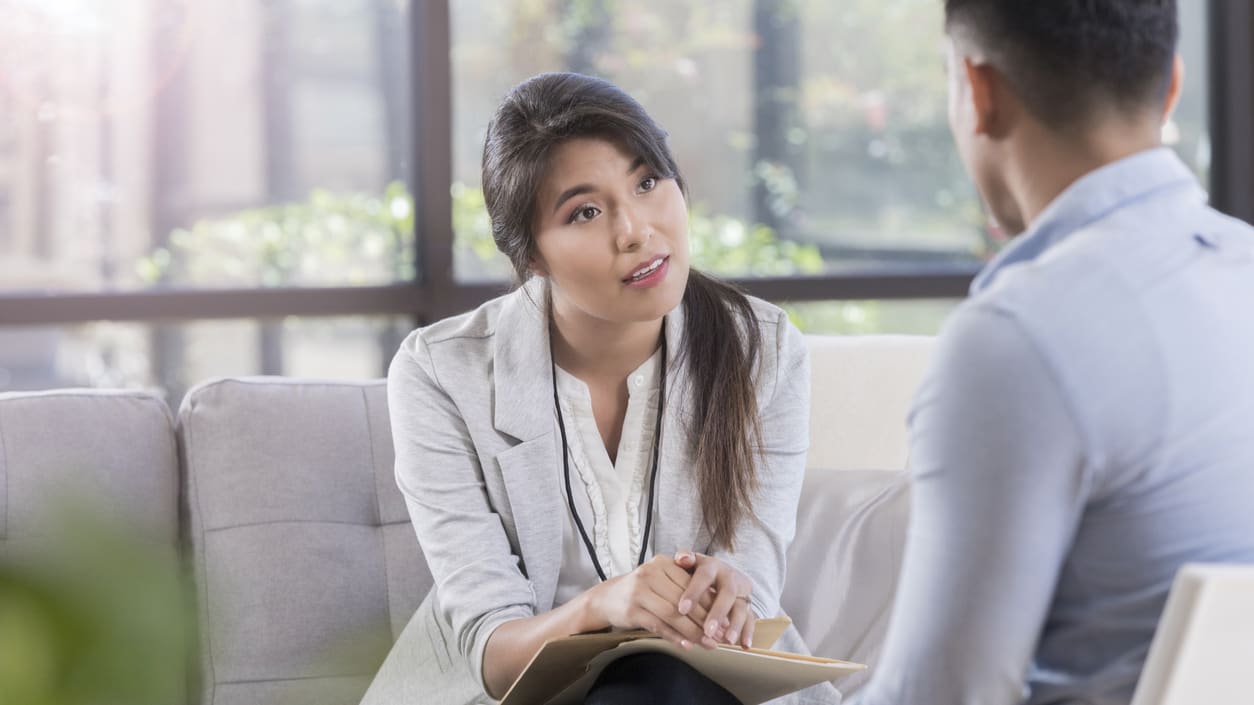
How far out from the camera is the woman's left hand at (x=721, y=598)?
4.64 feet

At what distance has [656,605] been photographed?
1413 millimetres

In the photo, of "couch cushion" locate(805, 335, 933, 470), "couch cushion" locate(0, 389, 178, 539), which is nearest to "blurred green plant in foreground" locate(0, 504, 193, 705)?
"couch cushion" locate(0, 389, 178, 539)

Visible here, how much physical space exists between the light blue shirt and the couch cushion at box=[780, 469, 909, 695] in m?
0.97

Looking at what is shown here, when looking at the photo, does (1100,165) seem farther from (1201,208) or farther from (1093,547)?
(1093,547)

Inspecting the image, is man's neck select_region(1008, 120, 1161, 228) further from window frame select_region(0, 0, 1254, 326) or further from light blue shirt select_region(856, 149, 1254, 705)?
window frame select_region(0, 0, 1254, 326)

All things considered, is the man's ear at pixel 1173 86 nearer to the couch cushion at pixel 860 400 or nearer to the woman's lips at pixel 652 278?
the woman's lips at pixel 652 278

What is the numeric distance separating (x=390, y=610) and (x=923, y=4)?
2.15 m

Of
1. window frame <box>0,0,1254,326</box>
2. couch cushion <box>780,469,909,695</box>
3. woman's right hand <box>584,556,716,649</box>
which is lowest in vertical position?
couch cushion <box>780,469,909,695</box>

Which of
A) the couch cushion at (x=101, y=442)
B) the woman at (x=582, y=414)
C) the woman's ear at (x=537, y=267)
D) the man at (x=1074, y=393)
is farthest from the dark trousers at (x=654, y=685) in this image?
the couch cushion at (x=101, y=442)

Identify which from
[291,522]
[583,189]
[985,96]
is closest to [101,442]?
[291,522]

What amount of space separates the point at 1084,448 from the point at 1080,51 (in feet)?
0.97

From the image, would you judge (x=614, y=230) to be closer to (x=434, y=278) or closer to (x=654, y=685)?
(x=654, y=685)

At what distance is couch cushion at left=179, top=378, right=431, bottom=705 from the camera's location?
201 centimetres

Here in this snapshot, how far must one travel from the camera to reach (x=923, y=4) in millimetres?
3357
